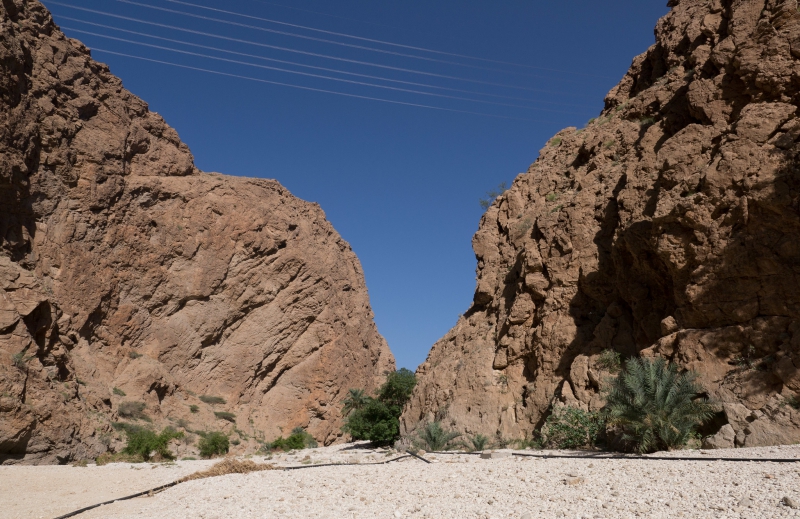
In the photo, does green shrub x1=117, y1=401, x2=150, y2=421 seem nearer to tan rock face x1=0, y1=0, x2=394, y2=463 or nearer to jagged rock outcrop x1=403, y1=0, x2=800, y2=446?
tan rock face x1=0, y1=0, x2=394, y2=463

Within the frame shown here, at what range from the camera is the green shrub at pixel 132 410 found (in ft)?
110

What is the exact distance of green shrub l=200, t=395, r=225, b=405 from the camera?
40.9 m

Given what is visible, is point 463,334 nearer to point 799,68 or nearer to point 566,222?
point 566,222

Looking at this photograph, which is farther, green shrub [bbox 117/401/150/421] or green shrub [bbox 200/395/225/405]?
green shrub [bbox 200/395/225/405]

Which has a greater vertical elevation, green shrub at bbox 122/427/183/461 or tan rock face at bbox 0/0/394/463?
tan rock face at bbox 0/0/394/463

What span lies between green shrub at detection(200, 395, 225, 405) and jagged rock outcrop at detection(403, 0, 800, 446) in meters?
24.7

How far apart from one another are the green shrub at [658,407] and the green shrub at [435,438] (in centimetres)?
596

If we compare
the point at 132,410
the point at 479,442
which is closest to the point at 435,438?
the point at 479,442

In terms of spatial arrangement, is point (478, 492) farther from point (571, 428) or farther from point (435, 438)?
point (435, 438)

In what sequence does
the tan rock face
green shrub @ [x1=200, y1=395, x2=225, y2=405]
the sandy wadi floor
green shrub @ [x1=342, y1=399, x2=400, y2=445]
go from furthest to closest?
green shrub @ [x1=200, y1=395, x2=225, y2=405]
the tan rock face
green shrub @ [x1=342, y1=399, x2=400, y2=445]
the sandy wadi floor

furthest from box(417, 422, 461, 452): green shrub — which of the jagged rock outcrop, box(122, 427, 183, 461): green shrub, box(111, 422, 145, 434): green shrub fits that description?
box(111, 422, 145, 434): green shrub

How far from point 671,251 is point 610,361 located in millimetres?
3167

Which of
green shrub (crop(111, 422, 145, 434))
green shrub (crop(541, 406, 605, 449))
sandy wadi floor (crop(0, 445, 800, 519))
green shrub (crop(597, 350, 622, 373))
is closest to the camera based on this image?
sandy wadi floor (crop(0, 445, 800, 519))

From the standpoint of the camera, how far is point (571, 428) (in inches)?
524
